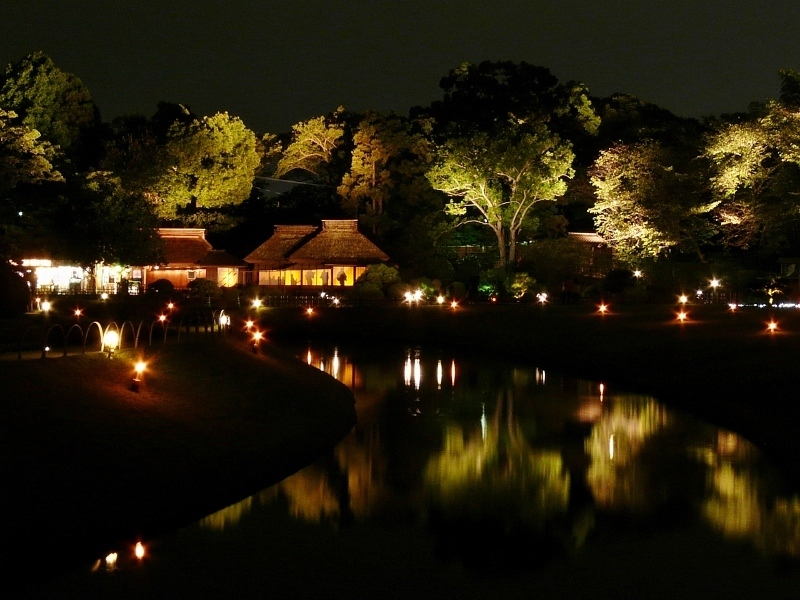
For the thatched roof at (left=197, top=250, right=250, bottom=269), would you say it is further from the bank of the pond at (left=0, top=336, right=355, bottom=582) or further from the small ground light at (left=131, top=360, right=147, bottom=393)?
the small ground light at (left=131, top=360, right=147, bottom=393)

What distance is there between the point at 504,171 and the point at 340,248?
12845 mm

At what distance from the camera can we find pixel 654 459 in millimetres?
20078

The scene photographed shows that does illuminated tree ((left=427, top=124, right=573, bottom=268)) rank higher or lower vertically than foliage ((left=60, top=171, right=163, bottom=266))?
higher

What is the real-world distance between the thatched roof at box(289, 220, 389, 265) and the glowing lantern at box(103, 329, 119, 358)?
46590 millimetres

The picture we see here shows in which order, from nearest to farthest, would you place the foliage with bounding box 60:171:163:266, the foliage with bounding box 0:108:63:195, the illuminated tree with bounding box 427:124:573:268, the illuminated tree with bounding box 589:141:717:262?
the foliage with bounding box 0:108:63:195, the foliage with bounding box 60:171:163:266, the illuminated tree with bounding box 589:141:717:262, the illuminated tree with bounding box 427:124:573:268

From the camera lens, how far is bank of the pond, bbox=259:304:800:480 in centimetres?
2322

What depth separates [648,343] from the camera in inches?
1369

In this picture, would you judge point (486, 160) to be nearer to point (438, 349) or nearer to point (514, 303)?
point (514, 303)

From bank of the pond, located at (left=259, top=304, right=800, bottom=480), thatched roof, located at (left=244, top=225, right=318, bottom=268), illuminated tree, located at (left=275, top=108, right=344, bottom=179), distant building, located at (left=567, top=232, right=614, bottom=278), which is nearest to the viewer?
bank of the pond, located at (left=259, top=304, right=800, bottom=480)

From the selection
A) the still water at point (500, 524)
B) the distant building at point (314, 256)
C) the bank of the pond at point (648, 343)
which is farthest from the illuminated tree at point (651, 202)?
the still water at point (500, 524)

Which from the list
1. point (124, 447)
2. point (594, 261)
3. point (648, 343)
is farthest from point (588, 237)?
point (124, 447)

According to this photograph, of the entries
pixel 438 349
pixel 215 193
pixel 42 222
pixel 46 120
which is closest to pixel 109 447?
pixel 438 349

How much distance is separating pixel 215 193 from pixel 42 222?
27338 mm

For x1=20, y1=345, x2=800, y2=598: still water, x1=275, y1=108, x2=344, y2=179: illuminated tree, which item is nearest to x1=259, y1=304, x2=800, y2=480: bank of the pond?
x1=20, y1=345, x2=800, y2=598: still water
